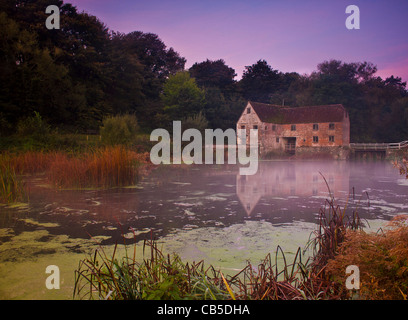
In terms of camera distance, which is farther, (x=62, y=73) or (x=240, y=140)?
(x=240, y=140)

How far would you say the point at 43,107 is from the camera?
27516mm

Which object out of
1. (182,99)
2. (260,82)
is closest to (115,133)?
(182,99)

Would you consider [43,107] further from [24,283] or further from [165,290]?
[165,290]

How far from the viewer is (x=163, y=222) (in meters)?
7.43

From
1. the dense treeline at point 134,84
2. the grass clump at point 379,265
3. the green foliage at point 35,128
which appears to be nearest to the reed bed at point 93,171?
the green foliage at point 35,128

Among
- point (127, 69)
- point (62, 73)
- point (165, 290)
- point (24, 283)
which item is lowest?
point (24, 283)

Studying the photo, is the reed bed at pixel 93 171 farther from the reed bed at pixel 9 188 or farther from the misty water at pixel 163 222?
the reed bed at pixel 9 188

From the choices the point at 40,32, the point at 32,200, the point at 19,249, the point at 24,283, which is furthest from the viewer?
the point at 40,32

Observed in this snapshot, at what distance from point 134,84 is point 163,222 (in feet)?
122

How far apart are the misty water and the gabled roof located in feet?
88.8

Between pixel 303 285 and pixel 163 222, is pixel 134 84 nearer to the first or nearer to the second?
pixel 163 222

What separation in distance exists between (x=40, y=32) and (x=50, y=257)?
31.3 m

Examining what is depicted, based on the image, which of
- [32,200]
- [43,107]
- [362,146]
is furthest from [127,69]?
[32,200]

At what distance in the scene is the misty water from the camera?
489 cm
